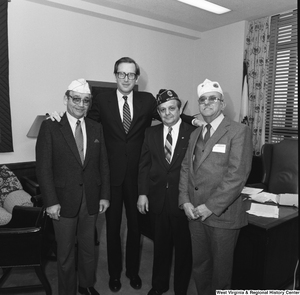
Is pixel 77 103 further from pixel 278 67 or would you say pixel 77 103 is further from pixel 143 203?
pixel 278 67

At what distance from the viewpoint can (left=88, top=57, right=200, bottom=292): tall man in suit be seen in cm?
217

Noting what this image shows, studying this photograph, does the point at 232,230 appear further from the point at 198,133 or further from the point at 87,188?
the point at 87,188

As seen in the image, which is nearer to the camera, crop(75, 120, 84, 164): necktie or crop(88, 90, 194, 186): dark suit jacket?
crop(75, 120, 84, 164): necktie

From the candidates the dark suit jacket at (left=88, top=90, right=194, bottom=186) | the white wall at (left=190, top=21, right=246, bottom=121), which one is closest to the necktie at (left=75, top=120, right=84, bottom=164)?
the dark suit jacket at (left=88, top=90, right=194, bottom=186)

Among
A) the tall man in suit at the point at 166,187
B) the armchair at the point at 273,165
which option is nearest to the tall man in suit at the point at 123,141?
the tall man in suit at the point at 166,187

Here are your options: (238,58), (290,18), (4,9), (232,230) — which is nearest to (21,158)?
(4,9)

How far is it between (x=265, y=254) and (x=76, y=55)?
3615 mm

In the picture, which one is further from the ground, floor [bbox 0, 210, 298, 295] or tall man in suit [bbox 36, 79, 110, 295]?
tall man in suit [bbox 36, 79, 110, 295]

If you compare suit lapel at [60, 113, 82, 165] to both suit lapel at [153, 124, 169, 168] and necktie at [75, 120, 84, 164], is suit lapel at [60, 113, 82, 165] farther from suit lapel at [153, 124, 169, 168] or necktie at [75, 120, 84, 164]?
suit lapel at [153, 124, 169, 168]

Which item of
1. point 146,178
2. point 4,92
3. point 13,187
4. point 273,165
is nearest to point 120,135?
point 146,178

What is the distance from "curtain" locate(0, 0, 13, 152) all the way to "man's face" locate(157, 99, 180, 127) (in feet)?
8.29

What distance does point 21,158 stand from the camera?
390cm

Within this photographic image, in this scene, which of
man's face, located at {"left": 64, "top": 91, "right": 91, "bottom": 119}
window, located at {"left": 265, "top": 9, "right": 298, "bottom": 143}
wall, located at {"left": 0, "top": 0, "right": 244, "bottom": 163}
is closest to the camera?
man's face, located at {"left": 64, "top": 91, "right": 91, "bottom": 119}

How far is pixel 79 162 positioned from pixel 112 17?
10.6 ft
